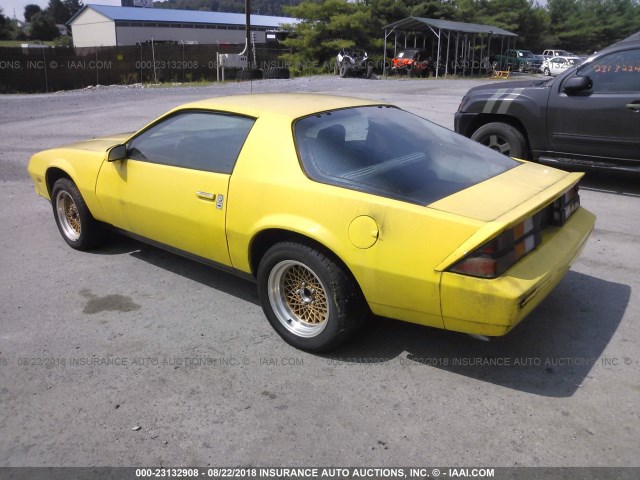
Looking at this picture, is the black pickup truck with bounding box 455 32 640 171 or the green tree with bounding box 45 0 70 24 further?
the green tree with bounding box 45 0 70 24

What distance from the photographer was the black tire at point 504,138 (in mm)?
7215

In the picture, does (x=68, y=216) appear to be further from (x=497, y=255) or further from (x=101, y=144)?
(x=497, y=255)

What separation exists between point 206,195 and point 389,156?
120 cm

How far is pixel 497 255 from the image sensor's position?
2766mm

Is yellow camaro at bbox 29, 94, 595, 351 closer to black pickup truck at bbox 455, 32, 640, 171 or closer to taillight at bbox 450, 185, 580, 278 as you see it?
taillight at bbox 450, 185, 580, 278

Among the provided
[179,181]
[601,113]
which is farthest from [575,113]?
[179,181]

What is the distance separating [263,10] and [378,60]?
458 feet

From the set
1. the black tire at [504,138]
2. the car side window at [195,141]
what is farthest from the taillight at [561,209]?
the black tire at [504,138]

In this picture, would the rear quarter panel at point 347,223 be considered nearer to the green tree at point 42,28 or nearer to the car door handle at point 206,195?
the car door handle at point 206,195

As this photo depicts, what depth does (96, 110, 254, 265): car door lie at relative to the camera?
12.2 ft

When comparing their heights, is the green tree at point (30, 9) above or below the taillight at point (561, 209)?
above

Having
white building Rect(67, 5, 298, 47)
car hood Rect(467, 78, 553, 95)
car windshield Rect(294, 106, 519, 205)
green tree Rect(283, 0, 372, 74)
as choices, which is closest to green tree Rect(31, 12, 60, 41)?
white building Rect(67, 5, 298, 47)

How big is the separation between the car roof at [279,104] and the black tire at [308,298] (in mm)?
919

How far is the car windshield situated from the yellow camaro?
0.04 feet
